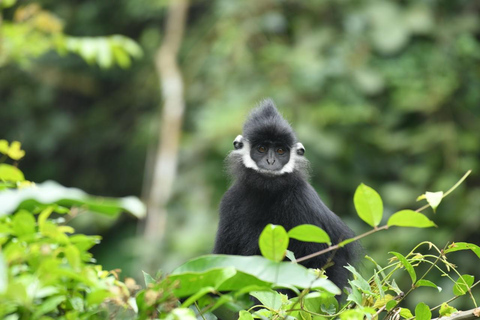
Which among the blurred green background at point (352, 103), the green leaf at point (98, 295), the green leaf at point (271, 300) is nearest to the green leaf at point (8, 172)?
the green leaf at point (98, 295)

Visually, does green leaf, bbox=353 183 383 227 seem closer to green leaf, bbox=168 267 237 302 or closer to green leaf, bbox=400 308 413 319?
green leaf, bbox=168 267 237 302

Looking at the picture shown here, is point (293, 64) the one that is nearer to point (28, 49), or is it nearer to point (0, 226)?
point (28, 49)

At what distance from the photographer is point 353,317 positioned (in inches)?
61.5

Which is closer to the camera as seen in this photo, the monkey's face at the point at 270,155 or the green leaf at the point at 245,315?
the green leaf at the point at 245,315

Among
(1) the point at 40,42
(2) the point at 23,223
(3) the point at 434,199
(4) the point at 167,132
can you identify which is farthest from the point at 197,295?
(4) the point at 167,132

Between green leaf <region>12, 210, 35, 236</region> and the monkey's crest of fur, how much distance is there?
3.09 metres

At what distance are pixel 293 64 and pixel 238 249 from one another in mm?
4582

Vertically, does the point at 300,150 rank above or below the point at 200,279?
above

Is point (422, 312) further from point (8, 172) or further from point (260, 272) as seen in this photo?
point (8, 172)

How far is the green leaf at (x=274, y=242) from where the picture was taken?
Result: 151 centimetres

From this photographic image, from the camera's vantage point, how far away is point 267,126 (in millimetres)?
4465

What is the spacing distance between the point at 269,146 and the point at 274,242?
305 cm

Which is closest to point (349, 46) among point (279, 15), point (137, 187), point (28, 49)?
point (279, 15)

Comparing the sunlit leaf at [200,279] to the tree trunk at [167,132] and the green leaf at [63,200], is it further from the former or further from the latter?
the tree trunk at [167,132]
